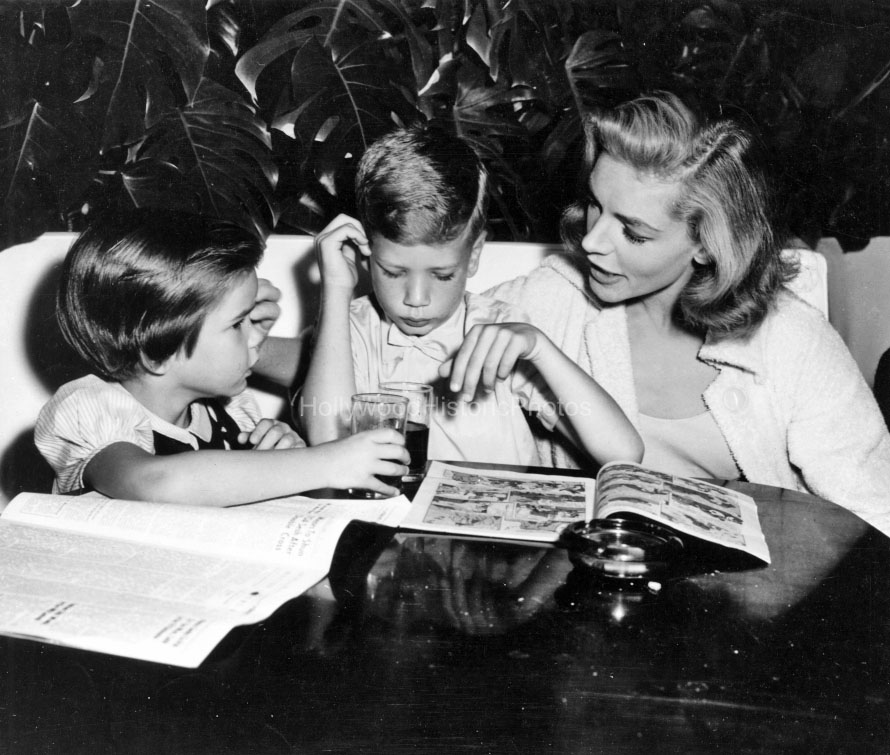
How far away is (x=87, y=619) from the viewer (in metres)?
0.60

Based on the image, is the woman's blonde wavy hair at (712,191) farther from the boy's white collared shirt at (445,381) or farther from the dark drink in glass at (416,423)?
the dark drink in glass at (416,423)

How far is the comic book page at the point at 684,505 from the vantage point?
0.81 meters

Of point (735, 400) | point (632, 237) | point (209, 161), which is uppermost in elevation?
point (209, 161)

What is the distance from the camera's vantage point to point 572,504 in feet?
3.05

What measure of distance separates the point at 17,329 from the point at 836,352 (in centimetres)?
150

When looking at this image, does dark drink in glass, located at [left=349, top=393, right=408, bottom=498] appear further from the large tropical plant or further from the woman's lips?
the large tropical plant

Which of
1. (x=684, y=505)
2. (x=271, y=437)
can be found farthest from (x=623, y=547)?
(x=271, y=437)

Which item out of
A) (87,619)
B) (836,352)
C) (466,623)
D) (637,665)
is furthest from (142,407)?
(836,352)

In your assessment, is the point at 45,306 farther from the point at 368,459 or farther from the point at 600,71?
the point at 600,71

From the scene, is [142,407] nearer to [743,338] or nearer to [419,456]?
[419,456]

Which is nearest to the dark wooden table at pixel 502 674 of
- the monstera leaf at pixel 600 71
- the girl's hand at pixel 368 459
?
the girl's hand at pixel 368 459

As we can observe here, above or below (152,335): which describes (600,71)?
above

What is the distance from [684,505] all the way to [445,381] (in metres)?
0.64

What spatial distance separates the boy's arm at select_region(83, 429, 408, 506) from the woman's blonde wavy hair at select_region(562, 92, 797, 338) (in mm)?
660
